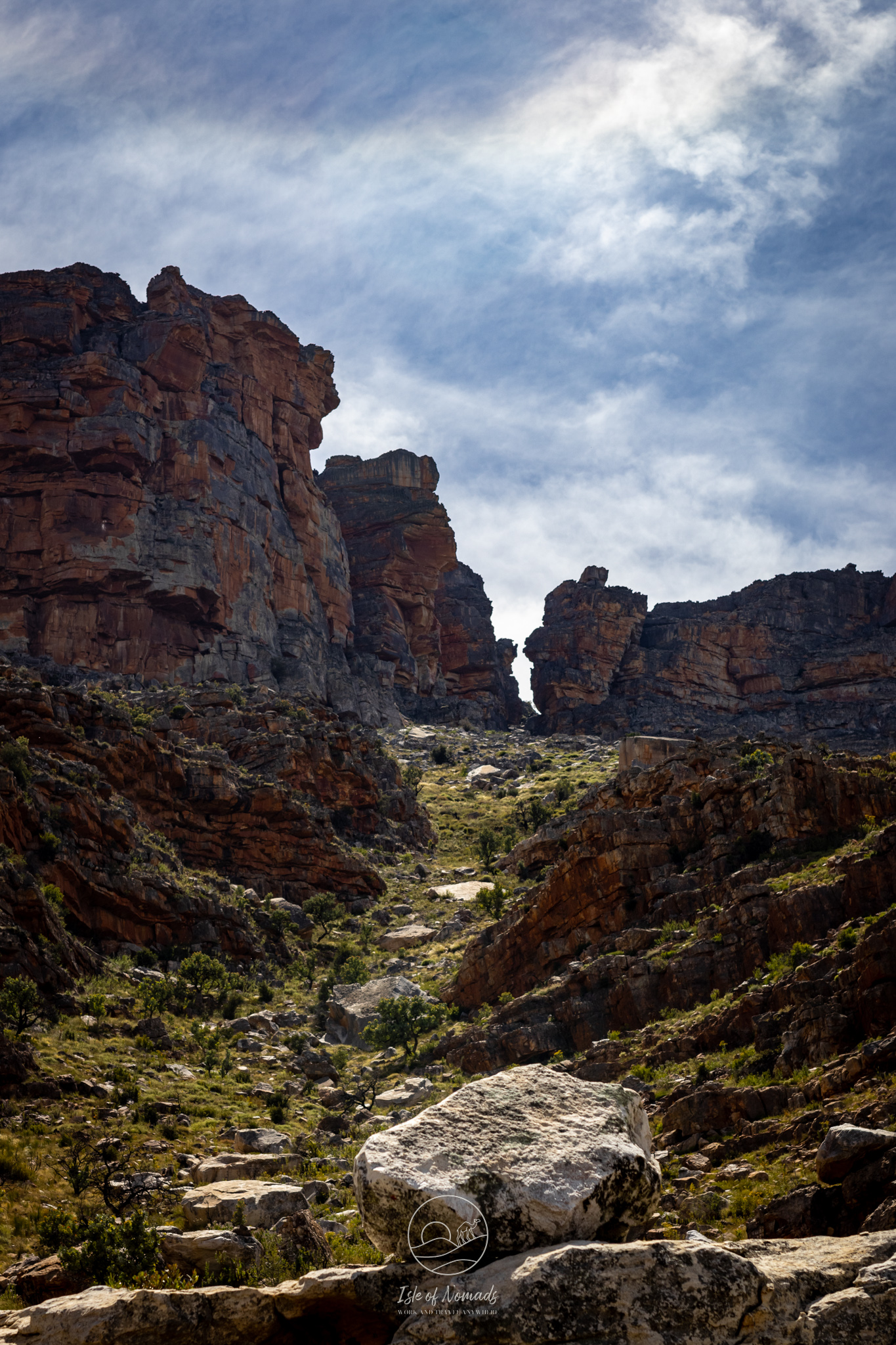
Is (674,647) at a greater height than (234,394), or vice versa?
(234,394)

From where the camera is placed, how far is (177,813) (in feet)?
177

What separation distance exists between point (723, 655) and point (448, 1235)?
466ft

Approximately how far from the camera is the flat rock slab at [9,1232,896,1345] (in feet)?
22.8

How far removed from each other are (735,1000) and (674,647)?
123 meters

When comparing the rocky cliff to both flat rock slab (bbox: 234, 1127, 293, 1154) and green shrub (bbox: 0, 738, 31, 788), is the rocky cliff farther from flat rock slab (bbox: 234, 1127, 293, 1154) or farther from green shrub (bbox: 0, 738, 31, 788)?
flat rock slab (bbox: 234, 1127, 293, 1154)

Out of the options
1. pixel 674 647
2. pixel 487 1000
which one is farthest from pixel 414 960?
pixel 674 647

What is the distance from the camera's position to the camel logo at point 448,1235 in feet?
25.1

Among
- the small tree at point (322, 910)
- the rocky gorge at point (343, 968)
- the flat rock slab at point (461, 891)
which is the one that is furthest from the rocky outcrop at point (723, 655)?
the small tree at point (322, 910)

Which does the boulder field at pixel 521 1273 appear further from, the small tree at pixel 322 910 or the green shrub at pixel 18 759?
the small tree at pixel 322 910

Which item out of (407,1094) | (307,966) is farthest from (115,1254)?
(307,966)

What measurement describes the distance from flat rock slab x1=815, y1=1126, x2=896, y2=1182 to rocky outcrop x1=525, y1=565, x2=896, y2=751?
373 feet

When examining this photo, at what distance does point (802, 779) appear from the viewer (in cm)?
3275

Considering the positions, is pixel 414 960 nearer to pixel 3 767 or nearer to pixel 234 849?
pixel 234 849

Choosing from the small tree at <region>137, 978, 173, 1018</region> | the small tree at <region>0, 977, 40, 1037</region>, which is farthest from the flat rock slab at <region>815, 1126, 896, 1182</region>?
the small tree at <region>137, 978, 173, 1018</region>
